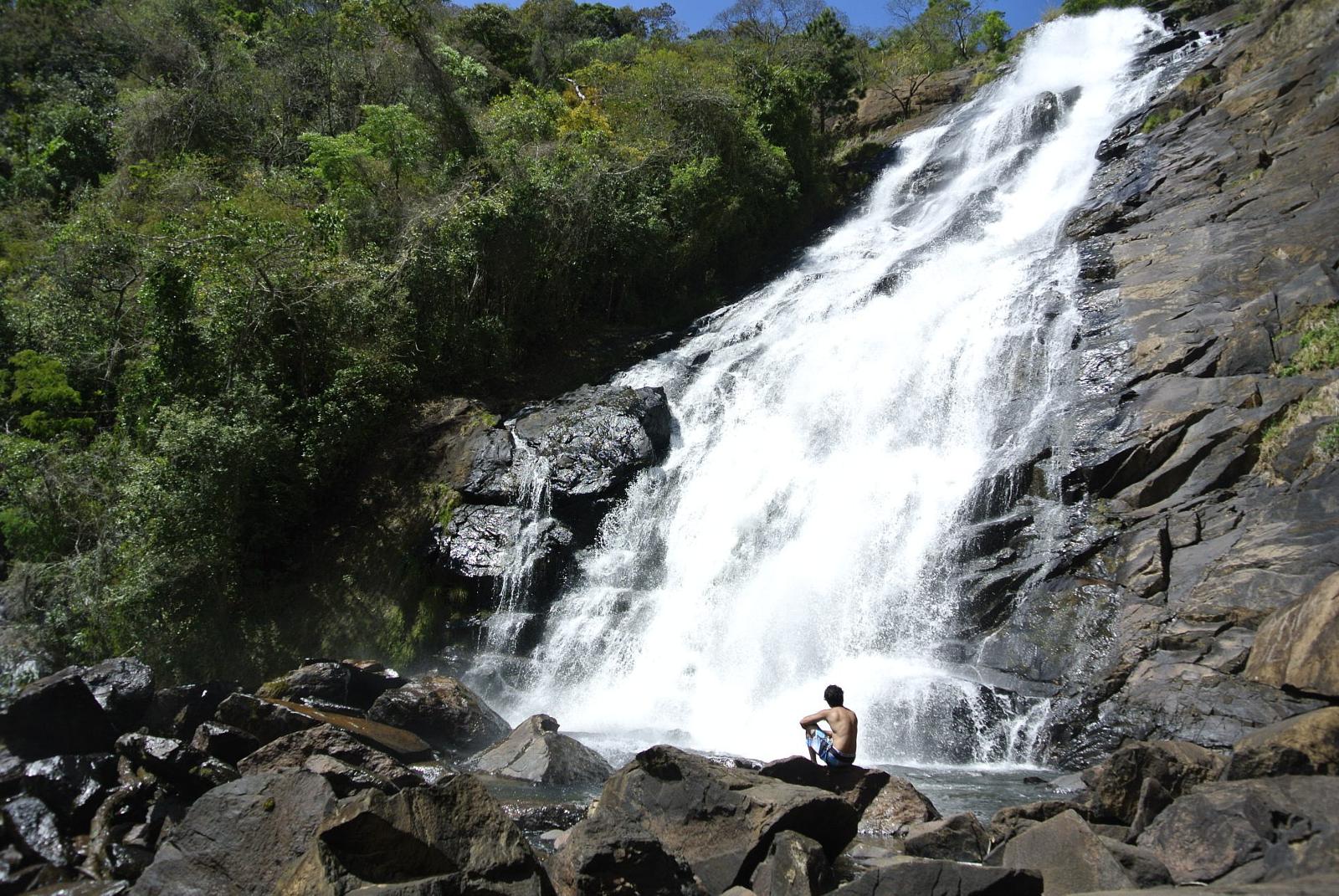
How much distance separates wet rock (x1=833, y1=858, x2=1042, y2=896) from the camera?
5.32 meters

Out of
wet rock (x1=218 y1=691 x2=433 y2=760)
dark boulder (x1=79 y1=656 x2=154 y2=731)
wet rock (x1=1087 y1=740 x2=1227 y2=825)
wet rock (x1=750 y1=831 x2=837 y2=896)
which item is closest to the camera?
wet rock (x1=750 y1=831 x2=837 y2=896)

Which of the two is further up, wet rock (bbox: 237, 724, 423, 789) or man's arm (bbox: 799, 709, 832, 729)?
man's arm (bbox: 799, 709, 832, 729)

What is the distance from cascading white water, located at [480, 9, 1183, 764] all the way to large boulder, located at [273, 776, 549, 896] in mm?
6761

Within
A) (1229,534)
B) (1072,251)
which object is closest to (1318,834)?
(1229,534)

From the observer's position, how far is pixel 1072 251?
1972 cm

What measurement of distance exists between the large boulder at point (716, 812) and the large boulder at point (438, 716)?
5457 mm

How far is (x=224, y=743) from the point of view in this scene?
935 cm

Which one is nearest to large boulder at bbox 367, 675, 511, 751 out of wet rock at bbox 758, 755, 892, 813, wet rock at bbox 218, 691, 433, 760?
wet rock at bbox 218, 691, 433, 760

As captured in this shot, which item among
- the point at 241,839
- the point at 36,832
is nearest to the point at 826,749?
the point at 241,839

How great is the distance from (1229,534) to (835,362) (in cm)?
965

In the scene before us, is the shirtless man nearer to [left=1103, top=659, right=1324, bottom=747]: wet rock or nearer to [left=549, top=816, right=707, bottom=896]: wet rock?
[left=549, top=816, right=707, bottom=896]: wet rock

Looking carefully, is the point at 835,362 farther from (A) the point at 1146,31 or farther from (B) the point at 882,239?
(A) the point at 1146,31

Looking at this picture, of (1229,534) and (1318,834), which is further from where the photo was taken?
(1229,534)

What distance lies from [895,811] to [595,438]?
11.3 metres
